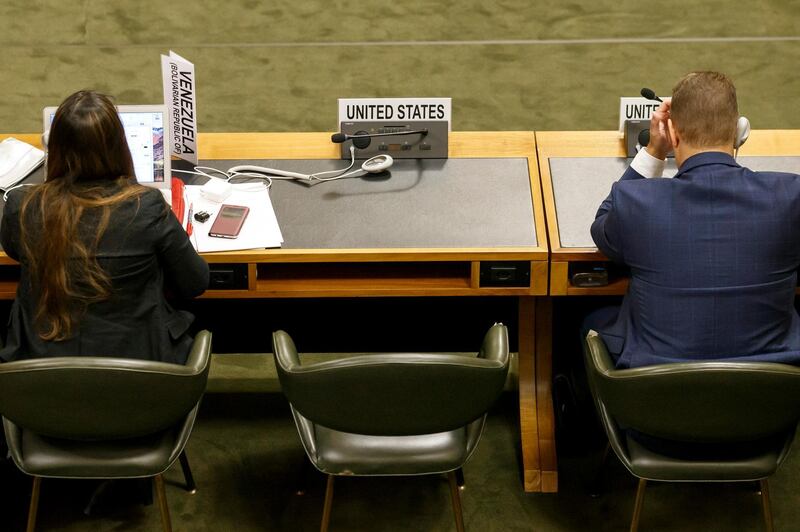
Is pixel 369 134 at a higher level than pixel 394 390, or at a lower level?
higher

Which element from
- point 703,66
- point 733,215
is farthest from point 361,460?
point 703,66

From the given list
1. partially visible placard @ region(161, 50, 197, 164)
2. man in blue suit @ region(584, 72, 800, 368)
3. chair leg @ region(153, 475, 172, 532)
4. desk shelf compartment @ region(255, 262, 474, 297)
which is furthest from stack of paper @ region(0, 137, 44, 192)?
man in blue suit @ region(584, 72, 800, 368)

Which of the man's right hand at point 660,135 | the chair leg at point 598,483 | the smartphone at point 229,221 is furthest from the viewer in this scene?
the chair leg at point 598,483

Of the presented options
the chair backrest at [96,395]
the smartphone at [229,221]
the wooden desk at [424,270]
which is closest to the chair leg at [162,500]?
the chair backrest at [96,395]

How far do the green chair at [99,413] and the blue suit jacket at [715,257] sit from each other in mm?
939

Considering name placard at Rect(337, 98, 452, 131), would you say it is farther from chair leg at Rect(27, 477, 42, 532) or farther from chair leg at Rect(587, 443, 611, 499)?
chair leg at Rect(27, 477, 42, 532)

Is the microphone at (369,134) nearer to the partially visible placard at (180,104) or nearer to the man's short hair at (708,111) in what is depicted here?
the partially visible placard at (180,104)

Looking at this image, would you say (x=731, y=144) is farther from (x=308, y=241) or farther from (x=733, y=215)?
(x=308, y=241)

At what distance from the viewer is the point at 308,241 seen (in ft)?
7.95

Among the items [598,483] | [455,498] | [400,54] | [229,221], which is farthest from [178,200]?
[400,54]

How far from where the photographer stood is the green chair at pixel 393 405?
1.82 m

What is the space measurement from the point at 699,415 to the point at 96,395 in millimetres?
1138

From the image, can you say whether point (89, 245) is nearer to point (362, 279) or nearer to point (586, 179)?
point (362, 279)

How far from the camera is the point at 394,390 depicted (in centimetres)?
185
